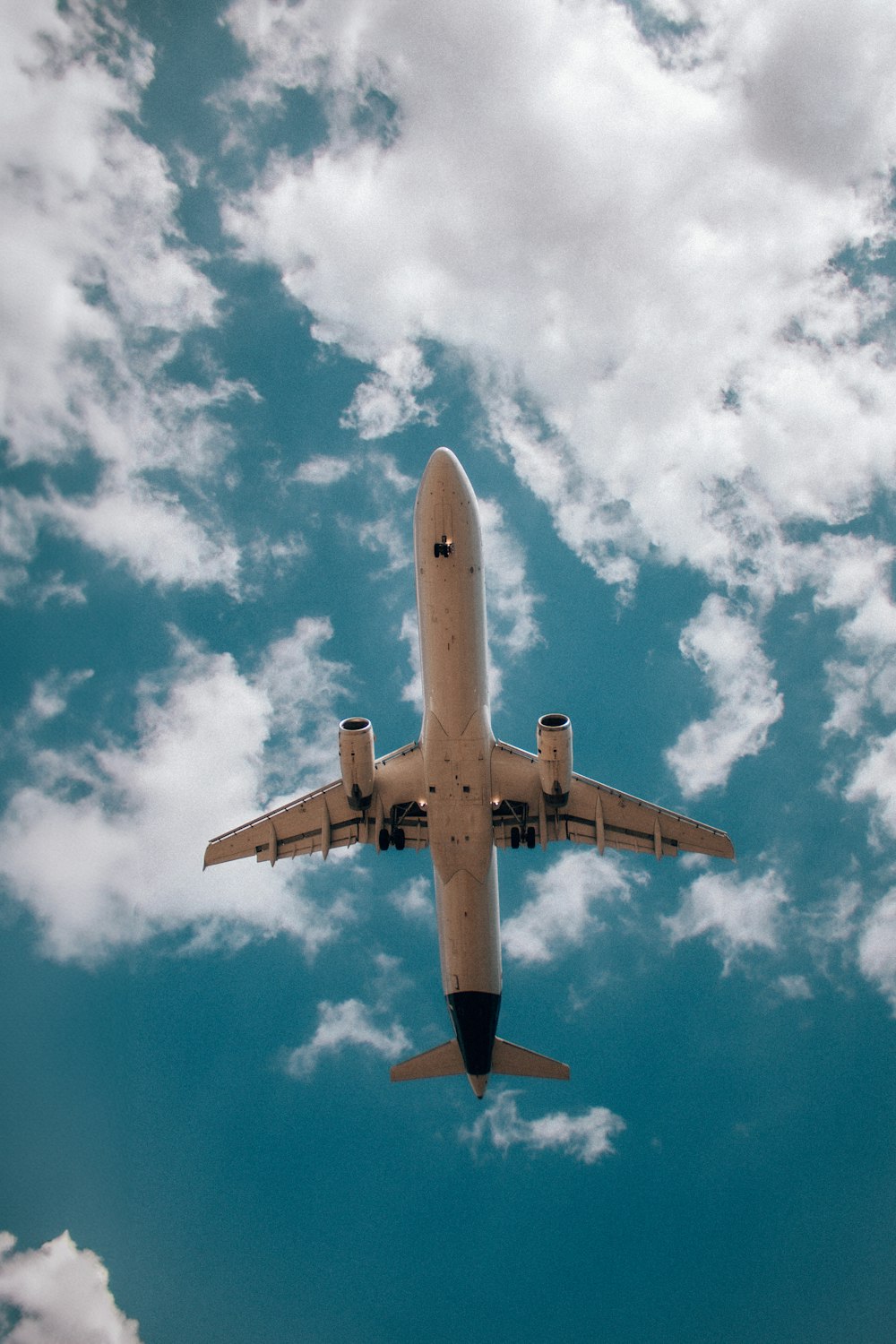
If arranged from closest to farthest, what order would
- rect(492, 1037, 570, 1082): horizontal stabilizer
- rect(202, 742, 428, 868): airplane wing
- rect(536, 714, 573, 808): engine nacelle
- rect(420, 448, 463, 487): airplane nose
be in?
rect(420, 448, 463, 487): airplane nose → rect(536, 714, 573, 808): engine nacelle → rect(202, 742, 428, 868): airplane wing → rect(492, 1037, 570, 1082): horizontal stabilizer

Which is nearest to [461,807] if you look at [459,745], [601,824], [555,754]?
[459,745]

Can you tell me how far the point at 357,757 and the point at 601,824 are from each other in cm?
1054

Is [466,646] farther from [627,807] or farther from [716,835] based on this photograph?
[716,835]

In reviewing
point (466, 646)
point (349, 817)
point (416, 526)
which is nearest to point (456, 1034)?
point (349, 817)

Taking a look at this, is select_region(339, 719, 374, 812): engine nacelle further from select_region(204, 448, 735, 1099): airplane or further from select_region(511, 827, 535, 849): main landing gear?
select_region(511, 827, 535, 849): main landing gear

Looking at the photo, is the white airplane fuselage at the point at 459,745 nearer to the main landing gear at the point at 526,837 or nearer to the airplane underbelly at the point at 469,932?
the airplane underbelly at the point at 469,932

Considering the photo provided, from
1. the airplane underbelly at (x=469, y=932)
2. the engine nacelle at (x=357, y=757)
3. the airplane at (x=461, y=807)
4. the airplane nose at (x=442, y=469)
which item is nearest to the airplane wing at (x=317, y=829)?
the airplane at (x=461, y=807)

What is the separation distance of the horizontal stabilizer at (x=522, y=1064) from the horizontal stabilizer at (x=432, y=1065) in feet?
0.79

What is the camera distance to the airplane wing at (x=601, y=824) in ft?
122

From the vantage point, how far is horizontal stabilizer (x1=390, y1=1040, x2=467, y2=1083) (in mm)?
38781

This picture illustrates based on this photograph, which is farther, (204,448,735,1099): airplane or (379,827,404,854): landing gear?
(379,827,404,854): landing gear

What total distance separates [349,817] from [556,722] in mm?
10124

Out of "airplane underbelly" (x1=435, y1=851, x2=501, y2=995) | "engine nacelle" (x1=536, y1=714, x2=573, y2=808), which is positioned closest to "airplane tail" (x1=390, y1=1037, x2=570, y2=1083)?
"airplane underbelly" (x1=435, y1=851, x2=501, y2=995)

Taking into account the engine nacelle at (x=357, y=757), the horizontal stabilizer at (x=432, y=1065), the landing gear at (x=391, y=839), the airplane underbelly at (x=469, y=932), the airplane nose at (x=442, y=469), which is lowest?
the horizontal stabilizer at (x=432, y=1065)
